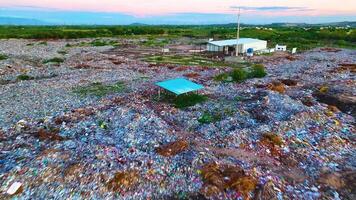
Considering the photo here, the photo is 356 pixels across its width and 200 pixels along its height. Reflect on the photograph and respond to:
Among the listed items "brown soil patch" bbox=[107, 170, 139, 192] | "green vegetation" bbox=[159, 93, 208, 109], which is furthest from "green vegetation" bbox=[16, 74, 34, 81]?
"brown soil patch" bbox=[107, 170, 139, 192]

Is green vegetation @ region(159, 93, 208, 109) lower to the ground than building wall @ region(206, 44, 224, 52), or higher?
higher

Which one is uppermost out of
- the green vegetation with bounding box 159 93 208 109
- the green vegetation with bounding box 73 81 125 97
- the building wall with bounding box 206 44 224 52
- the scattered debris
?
the scattered debris

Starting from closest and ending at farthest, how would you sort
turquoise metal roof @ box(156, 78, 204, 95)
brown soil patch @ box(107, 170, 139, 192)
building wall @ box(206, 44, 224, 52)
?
brown soil patch @ box(107, 170, 139, 192) < turquoise metal roof @ box(156, 78, 204, 95) < building wall @ box(206, 44, 224, 52)

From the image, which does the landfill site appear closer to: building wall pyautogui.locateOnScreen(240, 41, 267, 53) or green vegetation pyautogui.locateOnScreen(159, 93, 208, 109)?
green vegetation pyautogui.locateOnScreen(159, 93, 208, 109)

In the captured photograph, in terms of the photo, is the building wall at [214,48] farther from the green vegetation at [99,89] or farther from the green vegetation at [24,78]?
the green vegetation at [24,78]

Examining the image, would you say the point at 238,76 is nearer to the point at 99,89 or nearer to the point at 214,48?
the point at 99,89

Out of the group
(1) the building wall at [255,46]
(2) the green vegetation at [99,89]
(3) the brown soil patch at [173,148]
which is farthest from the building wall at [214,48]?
(3) the brown soil patch at [173,148]

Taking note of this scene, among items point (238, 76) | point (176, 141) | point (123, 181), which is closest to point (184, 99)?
point (176, 141)
